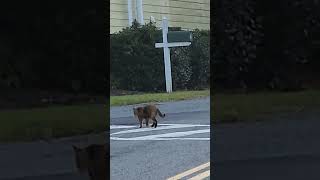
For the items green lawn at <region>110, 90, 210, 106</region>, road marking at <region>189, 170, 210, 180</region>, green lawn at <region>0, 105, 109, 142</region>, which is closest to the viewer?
green lawn at <region>0, 105, 109, 142</region>

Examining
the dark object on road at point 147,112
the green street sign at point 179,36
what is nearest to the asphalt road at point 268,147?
the dark object on road at point 147,112

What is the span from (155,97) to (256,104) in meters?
0.41

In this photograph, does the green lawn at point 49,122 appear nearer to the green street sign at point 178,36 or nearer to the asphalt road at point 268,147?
the green street sign at point 178,36

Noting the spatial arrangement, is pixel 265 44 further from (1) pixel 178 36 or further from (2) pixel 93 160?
(2) pixel 93 160

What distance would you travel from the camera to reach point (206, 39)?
2281 millimetres

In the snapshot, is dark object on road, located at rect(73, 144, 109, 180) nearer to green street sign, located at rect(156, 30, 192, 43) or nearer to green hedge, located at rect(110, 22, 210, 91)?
green hedge, located at rect(110, 22, 210, 91)

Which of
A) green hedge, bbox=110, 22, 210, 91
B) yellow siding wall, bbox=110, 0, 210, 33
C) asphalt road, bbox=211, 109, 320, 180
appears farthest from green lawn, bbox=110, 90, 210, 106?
yellow siding wall, bbox=110, 0, 210, 33

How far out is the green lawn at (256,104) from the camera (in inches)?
89.9

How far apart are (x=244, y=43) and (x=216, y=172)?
0.54 meters

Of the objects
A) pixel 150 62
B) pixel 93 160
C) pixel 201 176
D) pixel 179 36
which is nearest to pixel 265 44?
pixel 179 36

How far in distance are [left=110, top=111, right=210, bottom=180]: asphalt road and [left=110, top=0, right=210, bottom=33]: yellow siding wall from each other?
14.5 inches

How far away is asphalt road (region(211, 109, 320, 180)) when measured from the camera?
232cm

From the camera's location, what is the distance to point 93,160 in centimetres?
218

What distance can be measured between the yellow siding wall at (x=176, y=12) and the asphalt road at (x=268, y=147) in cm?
43
